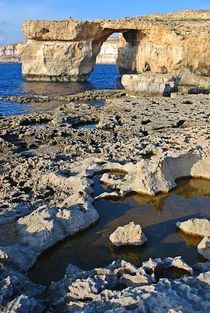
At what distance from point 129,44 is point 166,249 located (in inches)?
2328

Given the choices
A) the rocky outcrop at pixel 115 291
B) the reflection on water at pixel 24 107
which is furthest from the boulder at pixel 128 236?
the reflection on water at pixel 24 107

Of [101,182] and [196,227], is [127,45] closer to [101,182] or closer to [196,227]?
[101,182]

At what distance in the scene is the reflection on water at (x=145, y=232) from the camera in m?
9.10

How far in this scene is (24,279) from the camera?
23.8 ft

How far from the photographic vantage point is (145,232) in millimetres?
10477

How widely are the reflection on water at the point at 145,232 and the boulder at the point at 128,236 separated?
5.3 inches

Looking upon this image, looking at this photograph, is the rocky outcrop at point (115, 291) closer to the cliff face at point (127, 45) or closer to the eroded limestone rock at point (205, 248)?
the eroded limestone rock at point (205, 248)

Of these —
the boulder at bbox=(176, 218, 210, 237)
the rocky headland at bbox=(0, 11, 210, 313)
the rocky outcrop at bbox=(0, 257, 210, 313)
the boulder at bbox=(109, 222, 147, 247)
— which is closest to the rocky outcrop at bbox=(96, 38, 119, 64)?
the rocky headland at bbox=(0, 11, 210, 313)

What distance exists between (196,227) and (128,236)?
6.33 feet

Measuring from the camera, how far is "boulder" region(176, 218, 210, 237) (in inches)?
403

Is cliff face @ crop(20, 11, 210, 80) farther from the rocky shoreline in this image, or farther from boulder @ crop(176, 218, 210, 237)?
boulder @ crop(176, 218, 210, 237)

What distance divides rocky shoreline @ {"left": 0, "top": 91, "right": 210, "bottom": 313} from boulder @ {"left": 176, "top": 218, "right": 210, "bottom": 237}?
2259 mm

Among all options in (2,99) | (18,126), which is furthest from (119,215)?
(2,99)

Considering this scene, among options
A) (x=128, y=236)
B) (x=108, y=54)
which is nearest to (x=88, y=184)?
(x=128, y=236)
